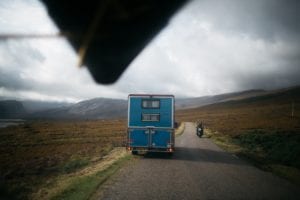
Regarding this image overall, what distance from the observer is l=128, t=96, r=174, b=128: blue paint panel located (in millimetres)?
17422

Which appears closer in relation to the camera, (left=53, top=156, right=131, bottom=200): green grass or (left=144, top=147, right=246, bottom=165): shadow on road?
(left=53, top=156, right=131, bottom=200): green grass

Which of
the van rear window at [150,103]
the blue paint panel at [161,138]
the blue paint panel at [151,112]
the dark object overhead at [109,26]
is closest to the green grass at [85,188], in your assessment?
the blue paint panel at [161,138]

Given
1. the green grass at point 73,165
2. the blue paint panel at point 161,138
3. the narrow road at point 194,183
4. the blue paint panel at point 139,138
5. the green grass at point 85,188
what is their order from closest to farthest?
1. the narrow road at point 194,183
2. the green grass at point 85,188
3. the blue paint panel at point 161,138
4. the blue paint panel at point 139,138
5. the green grass at point 73,165

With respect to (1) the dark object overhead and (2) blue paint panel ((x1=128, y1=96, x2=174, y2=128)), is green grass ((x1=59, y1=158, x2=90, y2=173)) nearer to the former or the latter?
(2) blue paint panel ((x1=128, y1=96, x2=174, y2=128))

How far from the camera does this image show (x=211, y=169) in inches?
526

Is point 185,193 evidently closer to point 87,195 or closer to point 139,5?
point 87,195

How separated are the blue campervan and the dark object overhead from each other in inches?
611

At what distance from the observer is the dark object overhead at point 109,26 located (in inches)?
51.9

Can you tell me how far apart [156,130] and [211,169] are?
4959 millimetres

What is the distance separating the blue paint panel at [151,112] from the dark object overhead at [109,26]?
15.5 m

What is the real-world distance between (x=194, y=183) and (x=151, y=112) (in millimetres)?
7798

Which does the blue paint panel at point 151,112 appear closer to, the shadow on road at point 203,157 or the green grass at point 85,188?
the shadow on road at point 203,157

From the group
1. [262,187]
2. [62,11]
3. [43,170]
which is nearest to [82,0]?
[62,11]

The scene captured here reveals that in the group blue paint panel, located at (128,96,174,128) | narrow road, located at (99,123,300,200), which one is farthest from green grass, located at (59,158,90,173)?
narrow road, located at (99,123,300,200)
